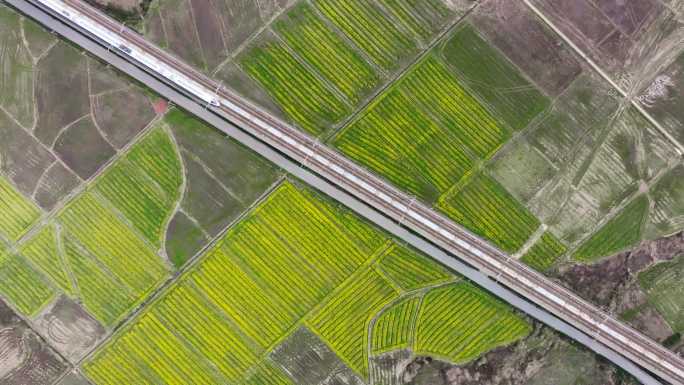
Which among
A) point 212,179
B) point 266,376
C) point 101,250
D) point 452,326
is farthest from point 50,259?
point 452,326

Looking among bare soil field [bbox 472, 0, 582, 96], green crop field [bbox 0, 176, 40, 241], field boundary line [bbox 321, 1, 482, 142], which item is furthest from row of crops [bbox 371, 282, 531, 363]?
green crop field [bbox 0, 176, 40, 241]

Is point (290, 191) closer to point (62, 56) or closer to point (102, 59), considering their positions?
point (102, 59)

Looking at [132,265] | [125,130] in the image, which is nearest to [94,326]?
[132,265]

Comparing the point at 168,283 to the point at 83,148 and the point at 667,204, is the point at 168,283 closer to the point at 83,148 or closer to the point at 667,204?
the point at 83,148

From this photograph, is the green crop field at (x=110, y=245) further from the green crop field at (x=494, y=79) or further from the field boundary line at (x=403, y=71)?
the green crop field at (x=494, y=79)

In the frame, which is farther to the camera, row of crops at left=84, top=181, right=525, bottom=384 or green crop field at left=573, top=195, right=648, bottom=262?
green crop field at left=573, top=195, right=648, bottom=262

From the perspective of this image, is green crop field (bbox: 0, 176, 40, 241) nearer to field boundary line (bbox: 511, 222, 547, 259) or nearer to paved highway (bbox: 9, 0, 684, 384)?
paved highway (bbox: 9, 0, 684, 384)
